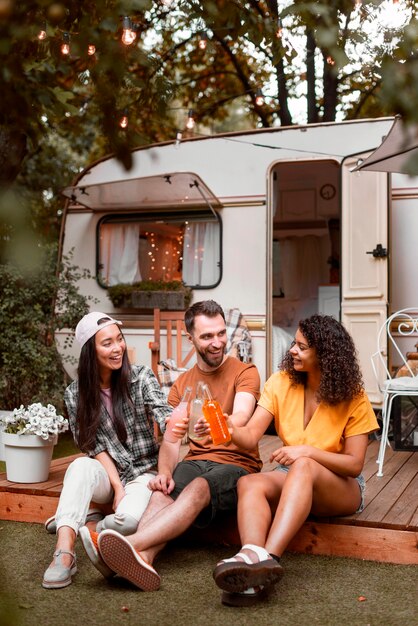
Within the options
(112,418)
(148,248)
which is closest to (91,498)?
(112,418)

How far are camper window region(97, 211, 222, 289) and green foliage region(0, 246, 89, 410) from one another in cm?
52

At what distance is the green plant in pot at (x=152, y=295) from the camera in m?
6.89

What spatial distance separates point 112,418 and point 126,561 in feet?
2.57

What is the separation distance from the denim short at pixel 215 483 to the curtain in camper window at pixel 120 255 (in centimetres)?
404

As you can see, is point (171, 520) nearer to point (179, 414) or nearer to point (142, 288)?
point (179, 414)

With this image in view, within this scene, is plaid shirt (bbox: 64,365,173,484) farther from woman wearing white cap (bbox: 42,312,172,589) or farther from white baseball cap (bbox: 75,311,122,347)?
white baseball cap (bbox: 75,311,122,347)

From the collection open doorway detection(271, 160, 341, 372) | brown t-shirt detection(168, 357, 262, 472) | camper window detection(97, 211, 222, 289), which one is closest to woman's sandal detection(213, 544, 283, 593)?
brown t-shirt detection(168, 357, 262, 472)

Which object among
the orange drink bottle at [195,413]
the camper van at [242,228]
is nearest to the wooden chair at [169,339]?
the camper van at [242,228]

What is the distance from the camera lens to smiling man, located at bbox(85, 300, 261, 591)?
3.02 m

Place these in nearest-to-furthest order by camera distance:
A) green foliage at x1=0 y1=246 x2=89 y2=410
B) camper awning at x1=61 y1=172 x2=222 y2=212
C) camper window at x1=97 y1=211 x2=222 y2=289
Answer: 1. green foliage at x1=0 y1=246 x2=89 y2=410
2. camper awning at x1=61 y1=172 x2=222 y2=212
3. camper window at x1=97 y1=211 x2=222 y2=289

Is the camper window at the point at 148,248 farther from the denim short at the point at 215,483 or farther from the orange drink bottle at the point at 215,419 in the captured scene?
the orange drink bottle at the point at 215,419

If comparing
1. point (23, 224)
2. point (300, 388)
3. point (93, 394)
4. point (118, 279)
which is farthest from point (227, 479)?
point (118, 279)

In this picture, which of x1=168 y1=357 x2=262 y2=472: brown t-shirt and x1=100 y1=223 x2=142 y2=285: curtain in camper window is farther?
x1=100 y1=223 x2=142 y2=285: curtain in camper window

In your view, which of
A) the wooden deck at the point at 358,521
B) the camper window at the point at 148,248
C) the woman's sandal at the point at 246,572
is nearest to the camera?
the woman's sandal at the point at 246,572
